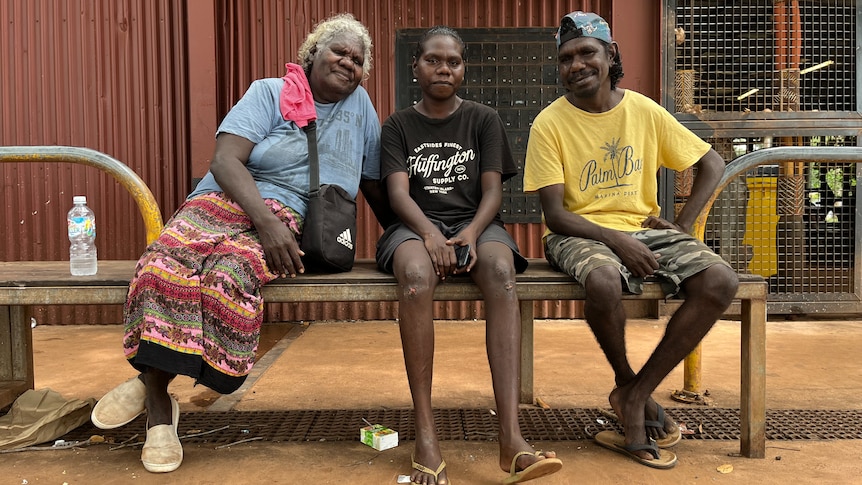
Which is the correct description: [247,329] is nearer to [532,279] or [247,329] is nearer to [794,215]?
[532,279]

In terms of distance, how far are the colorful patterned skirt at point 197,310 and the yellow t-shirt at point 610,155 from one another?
1295mm

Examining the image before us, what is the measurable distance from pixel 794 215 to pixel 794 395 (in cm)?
254

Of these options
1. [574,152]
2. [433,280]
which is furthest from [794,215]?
[433,280]

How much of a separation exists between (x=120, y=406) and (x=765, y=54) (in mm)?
5273

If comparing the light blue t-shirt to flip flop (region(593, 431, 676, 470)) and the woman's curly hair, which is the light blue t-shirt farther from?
flip flop (region(593, 431, 676, 470))

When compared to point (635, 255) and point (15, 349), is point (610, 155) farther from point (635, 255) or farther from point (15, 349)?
point (15, 349)

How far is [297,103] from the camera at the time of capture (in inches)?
114

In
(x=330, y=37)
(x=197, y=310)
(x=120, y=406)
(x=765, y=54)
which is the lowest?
(x=120, y=406)

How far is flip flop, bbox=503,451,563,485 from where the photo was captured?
212 centimetres

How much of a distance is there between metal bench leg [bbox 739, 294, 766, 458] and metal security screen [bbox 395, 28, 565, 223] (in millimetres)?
3078

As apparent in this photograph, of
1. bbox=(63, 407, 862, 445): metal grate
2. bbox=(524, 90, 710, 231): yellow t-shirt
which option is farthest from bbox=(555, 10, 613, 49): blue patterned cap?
bbox=(63, 407, 862, 445): metal grate

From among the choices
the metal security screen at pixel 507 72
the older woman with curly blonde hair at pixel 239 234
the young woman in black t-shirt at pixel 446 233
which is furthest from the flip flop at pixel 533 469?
the metal security screen at pixel 507 72

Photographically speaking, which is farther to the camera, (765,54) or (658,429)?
(765,54)

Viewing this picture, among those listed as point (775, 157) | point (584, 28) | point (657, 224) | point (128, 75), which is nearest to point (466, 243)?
point (657, 224)
